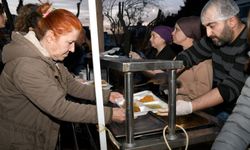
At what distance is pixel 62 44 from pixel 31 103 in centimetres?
38

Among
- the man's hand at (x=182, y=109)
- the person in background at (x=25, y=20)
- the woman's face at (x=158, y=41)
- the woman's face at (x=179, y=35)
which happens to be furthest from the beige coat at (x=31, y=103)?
the woman's face at (x=158, y=41)

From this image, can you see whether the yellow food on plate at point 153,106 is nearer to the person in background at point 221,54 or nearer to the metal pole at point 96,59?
the person in background at point 221,54

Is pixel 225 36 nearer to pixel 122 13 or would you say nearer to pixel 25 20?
pixel 25 20

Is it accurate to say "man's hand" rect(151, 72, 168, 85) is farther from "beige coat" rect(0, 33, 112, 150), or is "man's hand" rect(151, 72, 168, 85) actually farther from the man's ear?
"beige coat" rect(0, 33, 112, 150)

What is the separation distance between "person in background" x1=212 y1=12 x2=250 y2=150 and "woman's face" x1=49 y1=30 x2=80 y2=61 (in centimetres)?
90

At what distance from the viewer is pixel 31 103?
55.6 inches

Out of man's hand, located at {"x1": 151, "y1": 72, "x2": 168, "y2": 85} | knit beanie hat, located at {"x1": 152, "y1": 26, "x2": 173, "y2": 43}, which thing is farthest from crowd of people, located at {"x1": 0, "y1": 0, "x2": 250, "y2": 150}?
knit beanie hat, located at {"x1": 152, "y1": 26, "x2": 173, "y2": 43}

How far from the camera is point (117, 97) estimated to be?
191 centimetres

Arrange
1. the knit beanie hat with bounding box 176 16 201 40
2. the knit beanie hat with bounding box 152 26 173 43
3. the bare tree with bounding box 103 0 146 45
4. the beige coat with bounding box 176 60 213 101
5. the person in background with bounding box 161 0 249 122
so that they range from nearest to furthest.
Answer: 1. the person in background with bounding box 161 0 249 122
2. the beige coat with bounding box 176 60 213 101
3. the knit beanie hat with bounding box 176 16 201 40
4. the knit beanie hat with bounding box 152 26 173 43
5. the bare tree with bounding box 103 0 146 45

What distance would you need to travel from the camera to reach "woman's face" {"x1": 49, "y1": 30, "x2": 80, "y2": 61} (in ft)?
4.56

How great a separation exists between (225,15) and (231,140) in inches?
48.9

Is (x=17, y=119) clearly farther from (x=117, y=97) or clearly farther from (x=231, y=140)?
(x=231, y=140)

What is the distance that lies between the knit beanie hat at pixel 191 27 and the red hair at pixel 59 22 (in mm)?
1512

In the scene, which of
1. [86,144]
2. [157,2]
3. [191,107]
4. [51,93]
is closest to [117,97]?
[191,107]
